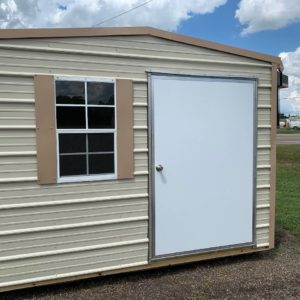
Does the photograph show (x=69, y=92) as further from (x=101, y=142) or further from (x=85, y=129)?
(x=101, y=142)

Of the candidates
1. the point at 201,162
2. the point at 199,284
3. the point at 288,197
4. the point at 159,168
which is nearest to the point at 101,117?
the point at 159,168

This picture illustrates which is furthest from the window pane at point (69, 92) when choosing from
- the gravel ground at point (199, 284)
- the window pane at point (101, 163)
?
the gravel ground at point (199, 284)

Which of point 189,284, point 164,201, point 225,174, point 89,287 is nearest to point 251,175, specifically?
point 225,174

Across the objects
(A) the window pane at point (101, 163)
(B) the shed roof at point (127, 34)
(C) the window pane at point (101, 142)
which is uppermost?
(B) the shed roof at point (127, 34)

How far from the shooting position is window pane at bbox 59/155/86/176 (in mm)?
3881

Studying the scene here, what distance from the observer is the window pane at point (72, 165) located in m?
3.88

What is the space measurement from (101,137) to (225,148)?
1.46 m

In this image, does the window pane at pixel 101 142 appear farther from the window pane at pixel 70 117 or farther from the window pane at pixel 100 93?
the window pane at pixel 100 93

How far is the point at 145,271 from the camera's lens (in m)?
4.47

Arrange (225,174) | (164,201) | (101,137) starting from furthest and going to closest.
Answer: (225,174)
(164,201)
(101,137)

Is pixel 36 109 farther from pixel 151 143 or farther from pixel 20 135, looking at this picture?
pixel 151 143

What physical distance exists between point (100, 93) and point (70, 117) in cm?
39

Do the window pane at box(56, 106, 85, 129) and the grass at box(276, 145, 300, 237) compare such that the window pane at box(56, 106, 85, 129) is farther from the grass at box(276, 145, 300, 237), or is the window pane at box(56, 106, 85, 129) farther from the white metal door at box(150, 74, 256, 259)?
the grass at box(276, 145, 300, 237)

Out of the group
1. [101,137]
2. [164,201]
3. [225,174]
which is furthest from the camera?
[225,174]
